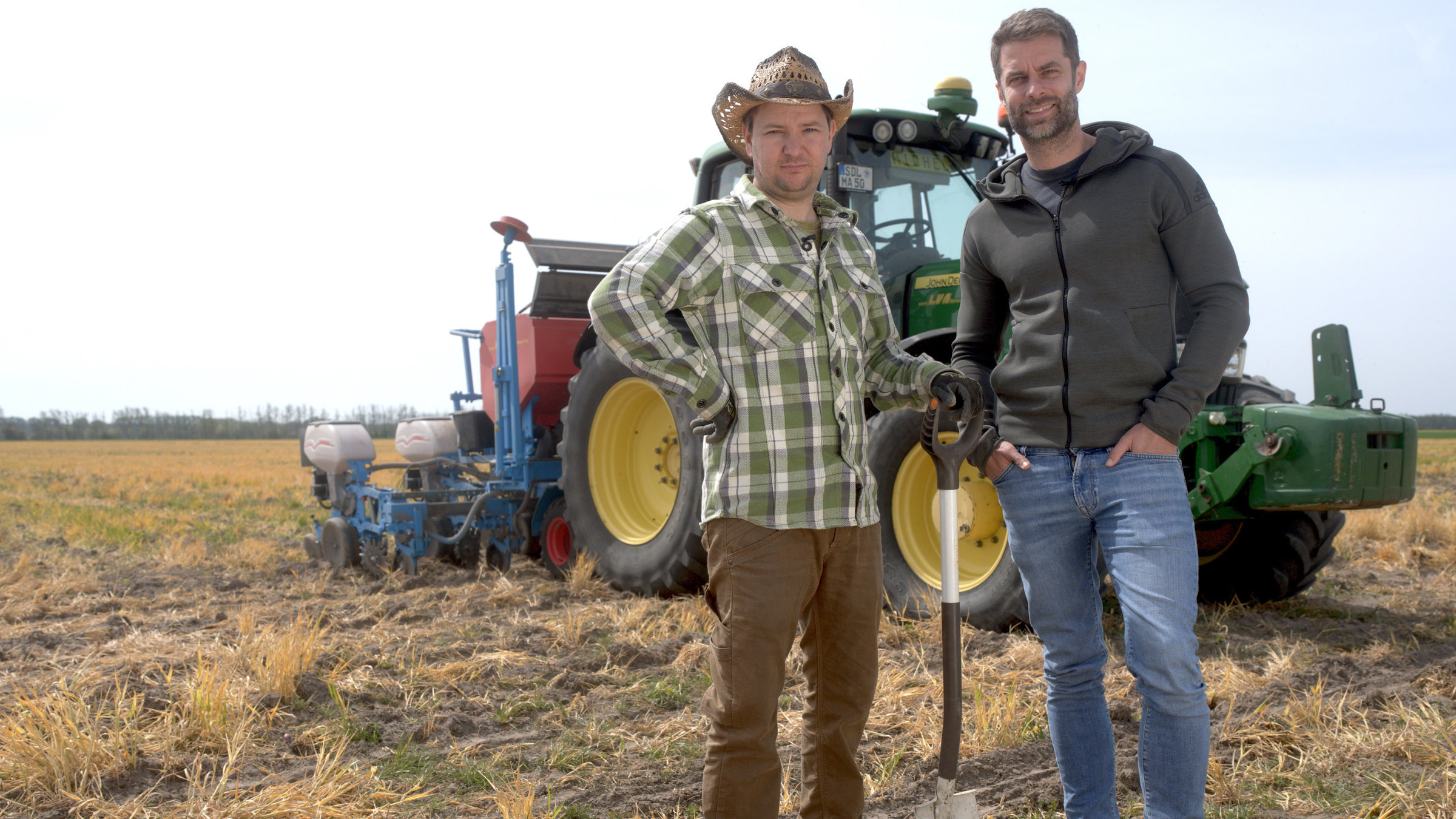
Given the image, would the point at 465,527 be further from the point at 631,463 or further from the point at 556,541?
the point at 631,463

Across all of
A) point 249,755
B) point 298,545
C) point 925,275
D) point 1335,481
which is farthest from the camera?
point 298,545

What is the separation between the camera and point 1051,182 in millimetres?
2254

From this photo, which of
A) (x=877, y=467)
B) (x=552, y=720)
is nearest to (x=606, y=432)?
(x=877, y=467)

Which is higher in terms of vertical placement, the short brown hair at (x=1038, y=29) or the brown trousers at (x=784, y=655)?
the short brown hair at (x=1038, y=29)

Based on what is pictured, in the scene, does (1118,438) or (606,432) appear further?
(606,432)

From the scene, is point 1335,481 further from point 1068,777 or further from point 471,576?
point 471,576

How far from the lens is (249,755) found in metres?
3.05

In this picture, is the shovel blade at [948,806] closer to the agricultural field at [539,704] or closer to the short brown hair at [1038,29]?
the agricultural field at [539,704]

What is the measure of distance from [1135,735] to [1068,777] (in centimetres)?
107

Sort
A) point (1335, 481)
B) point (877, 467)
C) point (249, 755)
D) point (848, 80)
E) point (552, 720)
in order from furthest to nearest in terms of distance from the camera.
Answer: point (877, 467) → point (1335, 481) → point (552, 720) → point (249, 755) → point (848, 80)

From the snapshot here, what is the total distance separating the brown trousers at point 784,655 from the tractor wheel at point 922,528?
2113mm

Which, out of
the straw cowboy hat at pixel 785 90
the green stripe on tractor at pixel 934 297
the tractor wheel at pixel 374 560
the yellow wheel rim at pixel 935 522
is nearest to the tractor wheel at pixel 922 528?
the yellow wheel rim at pixel 935 522

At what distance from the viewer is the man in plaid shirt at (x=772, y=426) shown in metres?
2.09

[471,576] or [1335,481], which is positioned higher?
[1335,481]
